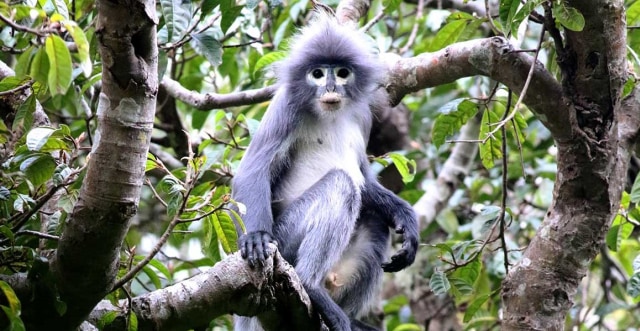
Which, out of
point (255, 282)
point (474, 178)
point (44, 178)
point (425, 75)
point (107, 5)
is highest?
point (107, 5)

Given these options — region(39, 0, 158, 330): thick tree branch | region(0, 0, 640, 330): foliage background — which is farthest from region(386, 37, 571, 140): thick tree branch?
region(39, 0, 158, 330): thick tree branch

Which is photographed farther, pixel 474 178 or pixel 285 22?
pixel 474 178

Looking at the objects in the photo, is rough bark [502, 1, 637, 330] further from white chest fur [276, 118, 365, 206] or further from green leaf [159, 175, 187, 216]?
green leaf [159, 175, 187, 216]

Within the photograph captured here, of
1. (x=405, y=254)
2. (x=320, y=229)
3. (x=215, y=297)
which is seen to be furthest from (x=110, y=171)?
(x=405, y=254)

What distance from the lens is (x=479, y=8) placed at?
21.7 feet

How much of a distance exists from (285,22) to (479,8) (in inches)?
63.4

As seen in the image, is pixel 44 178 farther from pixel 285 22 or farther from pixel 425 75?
pixel 285 22

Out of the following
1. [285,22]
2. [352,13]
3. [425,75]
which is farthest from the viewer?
[285,22]

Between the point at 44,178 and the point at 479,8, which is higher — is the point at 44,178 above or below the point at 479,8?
below

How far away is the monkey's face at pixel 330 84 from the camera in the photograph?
4.74m

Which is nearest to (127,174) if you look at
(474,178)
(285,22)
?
(285,22)

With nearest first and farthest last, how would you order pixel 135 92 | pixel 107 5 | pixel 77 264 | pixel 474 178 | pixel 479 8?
pixel 107 5 → pixel 135 92 → pixel 77 264 → pixel 479 8 → pixel 474 178

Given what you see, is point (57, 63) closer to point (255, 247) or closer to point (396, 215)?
point (255, 247)

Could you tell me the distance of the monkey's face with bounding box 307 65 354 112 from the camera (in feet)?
15.5
